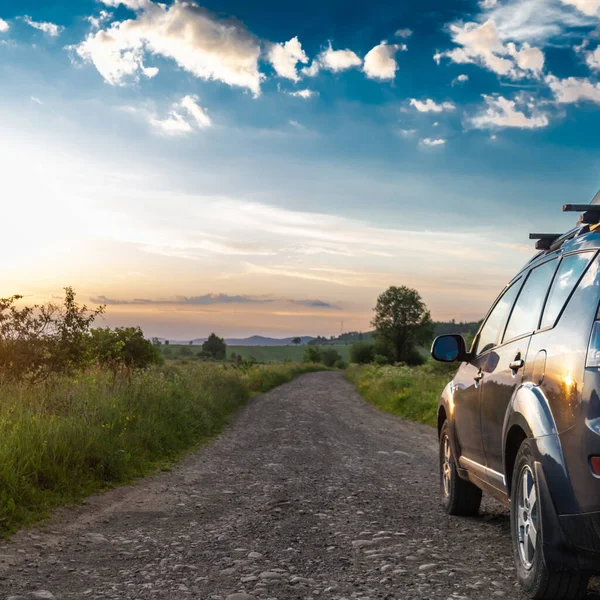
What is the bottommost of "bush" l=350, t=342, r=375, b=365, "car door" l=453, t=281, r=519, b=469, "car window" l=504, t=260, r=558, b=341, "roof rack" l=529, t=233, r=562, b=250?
"bush" l=350, t=342, r=375, b=365

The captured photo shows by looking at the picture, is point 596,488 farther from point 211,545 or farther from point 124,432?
point 124,432

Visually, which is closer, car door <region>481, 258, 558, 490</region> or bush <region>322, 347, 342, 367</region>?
car door <region>481, 258, 558, 490</region>

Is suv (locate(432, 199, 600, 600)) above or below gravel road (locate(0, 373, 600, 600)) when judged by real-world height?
above

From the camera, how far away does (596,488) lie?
10.3 feet

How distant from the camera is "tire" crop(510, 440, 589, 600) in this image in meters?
3.57

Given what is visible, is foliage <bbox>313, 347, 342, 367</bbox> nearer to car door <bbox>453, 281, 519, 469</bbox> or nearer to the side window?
car door <bbox>453, 281, 519, 469</bbox>

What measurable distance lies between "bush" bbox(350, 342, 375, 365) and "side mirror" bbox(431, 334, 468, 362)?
8628 centimetres

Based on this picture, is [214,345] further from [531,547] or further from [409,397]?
[531,547]

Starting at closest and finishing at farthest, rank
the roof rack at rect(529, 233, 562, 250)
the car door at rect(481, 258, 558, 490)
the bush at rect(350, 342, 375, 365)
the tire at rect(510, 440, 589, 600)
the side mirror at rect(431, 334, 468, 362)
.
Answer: the tire at rect(510, 440, 589, 600)
the car door at rect(481, 258, 558, 490)
the roof rack at rect(529, 233, 562, 250)
the side mirror at rect(431, 334, 468, 362)
the bush at rect(350, 342, 375, 365)

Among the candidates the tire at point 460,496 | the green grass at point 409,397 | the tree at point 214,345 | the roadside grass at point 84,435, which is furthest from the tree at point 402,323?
the tire at point 460,496

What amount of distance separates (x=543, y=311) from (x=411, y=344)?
81.0m

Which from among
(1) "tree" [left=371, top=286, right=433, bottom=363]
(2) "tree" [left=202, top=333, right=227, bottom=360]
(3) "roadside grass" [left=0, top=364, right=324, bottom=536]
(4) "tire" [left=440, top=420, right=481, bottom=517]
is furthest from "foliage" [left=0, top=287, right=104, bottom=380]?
(2) "tree" [left=202, top=333, right=227, bottom=360]

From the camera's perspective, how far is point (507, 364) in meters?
4.63

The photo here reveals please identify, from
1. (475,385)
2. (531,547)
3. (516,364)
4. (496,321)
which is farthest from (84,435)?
(531,547)
